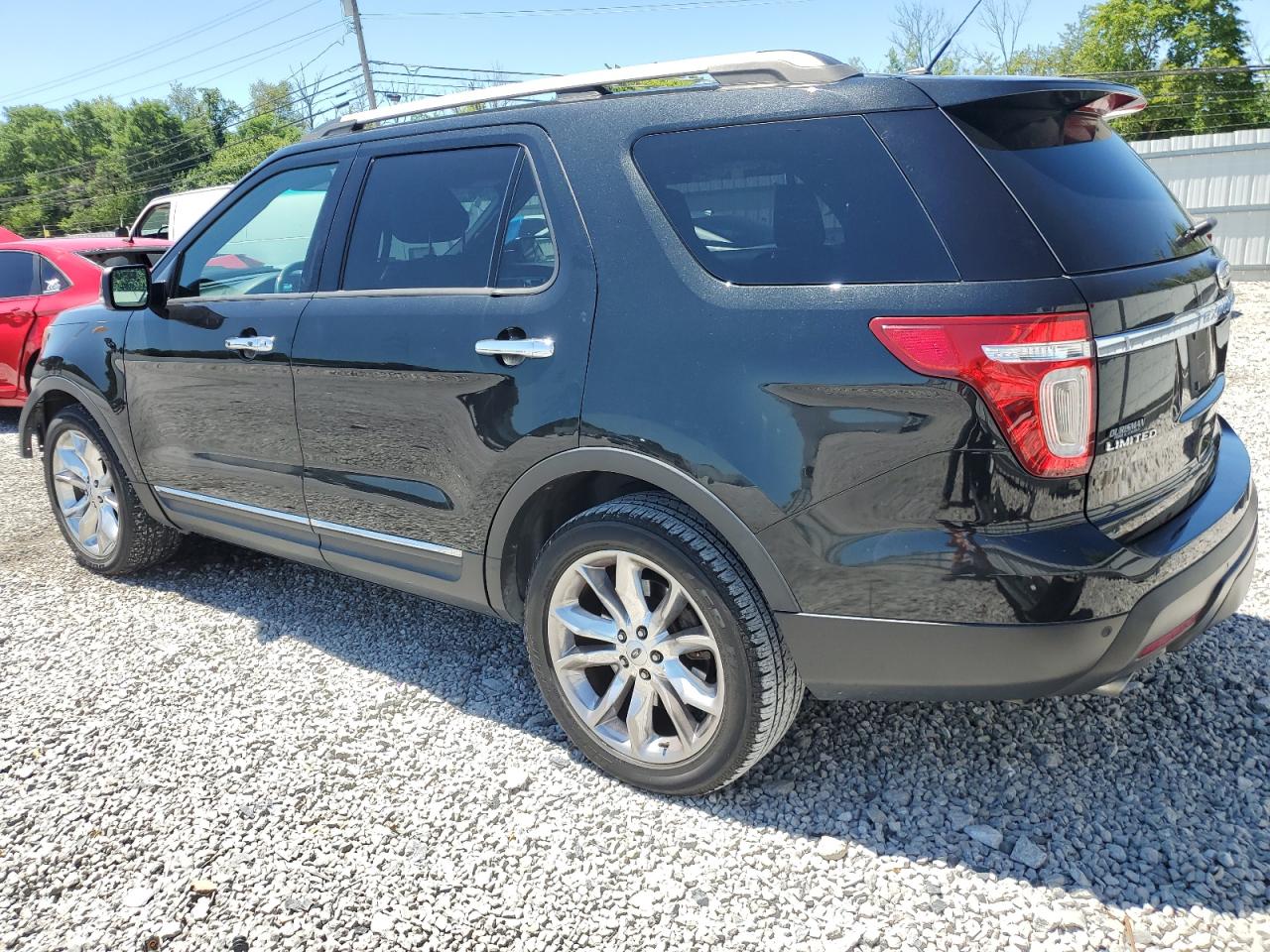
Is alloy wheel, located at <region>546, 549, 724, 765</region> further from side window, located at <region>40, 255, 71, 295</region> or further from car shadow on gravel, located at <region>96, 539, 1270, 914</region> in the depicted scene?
side window, located at <region>40, 255, 71, 295</region>

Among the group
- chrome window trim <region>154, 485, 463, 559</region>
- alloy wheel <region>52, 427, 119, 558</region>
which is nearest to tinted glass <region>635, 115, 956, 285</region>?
chrome window trim <region>154, 485, 463, 559</region>

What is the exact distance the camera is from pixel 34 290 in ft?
26.6

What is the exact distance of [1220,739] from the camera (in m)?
2.85

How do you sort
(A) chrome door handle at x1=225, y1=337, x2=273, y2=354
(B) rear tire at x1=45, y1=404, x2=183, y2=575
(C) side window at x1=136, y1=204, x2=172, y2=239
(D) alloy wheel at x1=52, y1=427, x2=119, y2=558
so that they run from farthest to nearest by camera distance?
(C) side window at x1=136, y1=204, x2=172, y2=239 < (D) alloy wheel at x1=52, y1=427, x2=119, y2=558 < (B) rear tire at x1=45, y1=404, x2=183, y2=575 < (A) chrome door handle at x1=225, y1=337, x2=273, y2=354

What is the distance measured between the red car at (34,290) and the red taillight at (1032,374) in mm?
7600

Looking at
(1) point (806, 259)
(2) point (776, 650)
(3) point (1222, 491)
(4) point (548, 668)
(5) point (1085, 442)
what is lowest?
(4) point (548, 668)

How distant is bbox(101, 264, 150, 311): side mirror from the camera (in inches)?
159

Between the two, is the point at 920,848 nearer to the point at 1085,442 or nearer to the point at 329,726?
the point at 1085,442

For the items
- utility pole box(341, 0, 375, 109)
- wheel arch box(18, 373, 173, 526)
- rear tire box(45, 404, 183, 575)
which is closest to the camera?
wheel arch box(18, 373, 173, 526)

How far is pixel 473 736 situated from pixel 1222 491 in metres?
2.31

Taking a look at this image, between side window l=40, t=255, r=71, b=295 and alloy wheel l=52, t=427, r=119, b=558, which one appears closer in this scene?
alloy wheel l=52, t=427, r=119, b=558

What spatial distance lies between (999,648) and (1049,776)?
0.80 meters

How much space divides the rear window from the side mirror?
10.9 feet

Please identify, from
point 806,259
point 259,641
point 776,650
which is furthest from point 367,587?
point 806,259
